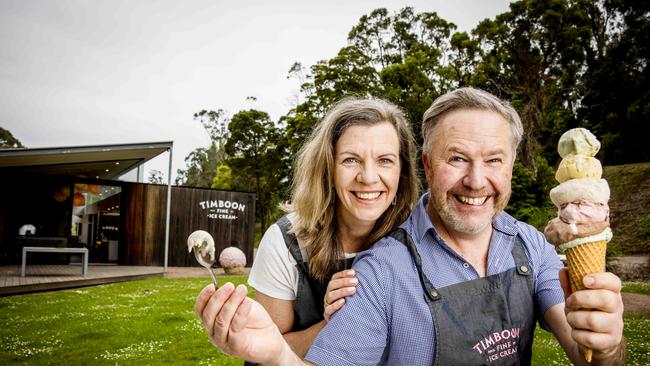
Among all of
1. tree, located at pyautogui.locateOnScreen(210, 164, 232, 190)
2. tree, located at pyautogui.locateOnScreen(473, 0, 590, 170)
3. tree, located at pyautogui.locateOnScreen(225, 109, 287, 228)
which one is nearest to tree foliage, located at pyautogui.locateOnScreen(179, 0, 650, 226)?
tree, located at pyautogui.locateOnScreen(473, 0, 590, 170)

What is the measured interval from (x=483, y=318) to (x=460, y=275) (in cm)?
21

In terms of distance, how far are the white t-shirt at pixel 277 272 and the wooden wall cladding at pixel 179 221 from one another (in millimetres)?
16851

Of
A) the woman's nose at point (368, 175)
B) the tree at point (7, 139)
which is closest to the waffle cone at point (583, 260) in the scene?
the woman's nose at point (368, 175)

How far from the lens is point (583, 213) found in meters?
1.43

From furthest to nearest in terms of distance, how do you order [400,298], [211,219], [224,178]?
[224,178], [211,219], [400,298]

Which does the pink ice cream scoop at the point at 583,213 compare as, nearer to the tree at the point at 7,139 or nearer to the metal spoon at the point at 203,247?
the metal spoon at the point at 203,247

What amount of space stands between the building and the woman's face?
50.8 feet

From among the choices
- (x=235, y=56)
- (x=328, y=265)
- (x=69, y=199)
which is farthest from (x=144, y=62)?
(x=328, y=265)

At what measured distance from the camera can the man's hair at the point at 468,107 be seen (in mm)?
2008

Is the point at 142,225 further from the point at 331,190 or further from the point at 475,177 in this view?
the point at 475,177

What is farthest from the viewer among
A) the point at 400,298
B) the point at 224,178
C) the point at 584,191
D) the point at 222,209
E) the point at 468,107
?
the point at 224,178

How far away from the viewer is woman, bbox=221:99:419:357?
2.40 metres

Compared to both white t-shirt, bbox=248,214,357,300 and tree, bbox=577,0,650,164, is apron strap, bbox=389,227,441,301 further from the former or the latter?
tree, bbox=577,0,650,164

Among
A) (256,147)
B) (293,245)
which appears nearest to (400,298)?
(293,245)
